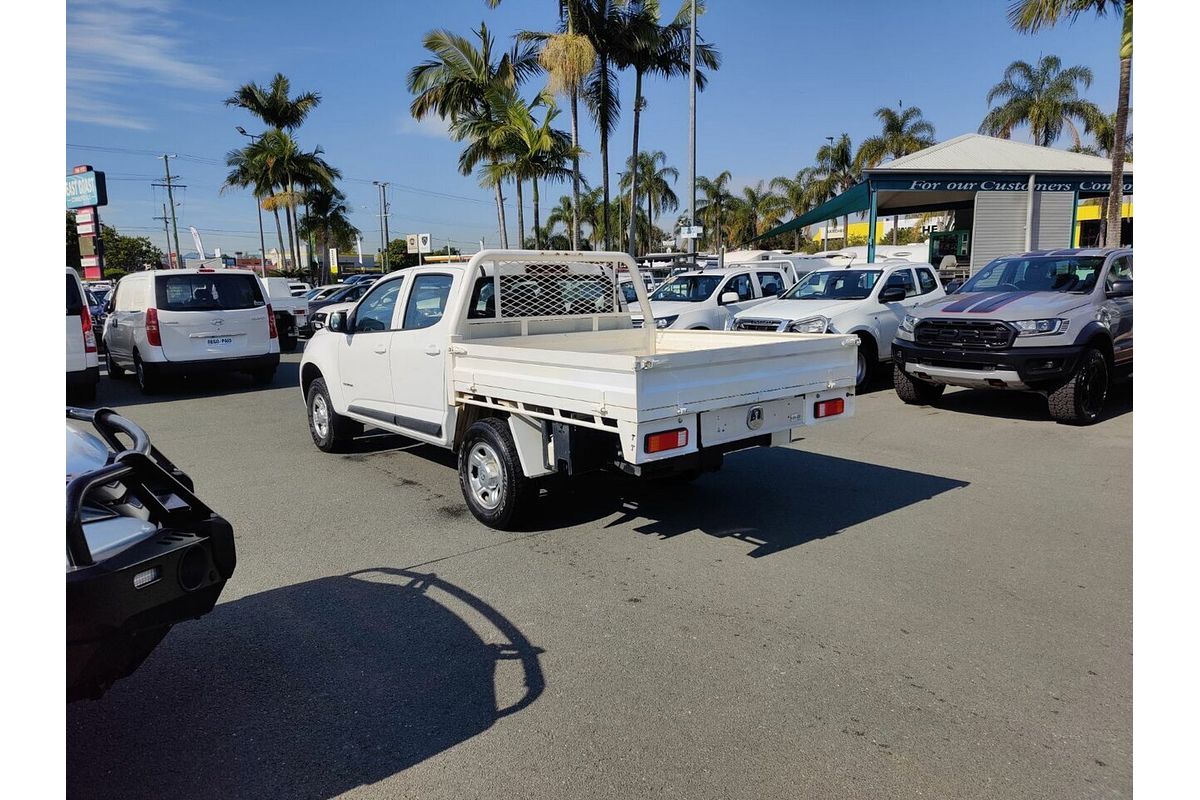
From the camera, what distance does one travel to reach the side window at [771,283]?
15.0m

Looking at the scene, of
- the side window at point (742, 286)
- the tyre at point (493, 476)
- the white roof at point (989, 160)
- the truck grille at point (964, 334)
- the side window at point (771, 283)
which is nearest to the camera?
the tyre at point (493, 476)

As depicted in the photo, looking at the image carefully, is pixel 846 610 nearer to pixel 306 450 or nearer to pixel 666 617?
pixel 666 617

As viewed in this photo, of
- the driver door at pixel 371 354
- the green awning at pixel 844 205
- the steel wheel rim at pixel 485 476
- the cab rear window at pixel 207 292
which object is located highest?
the green awning at pixel 844 205

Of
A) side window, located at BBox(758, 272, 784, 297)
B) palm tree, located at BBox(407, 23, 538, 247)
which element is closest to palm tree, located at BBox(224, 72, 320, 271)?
palm tree, located at BBox(407, 23, 538, 247)

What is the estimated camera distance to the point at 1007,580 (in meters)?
4.51

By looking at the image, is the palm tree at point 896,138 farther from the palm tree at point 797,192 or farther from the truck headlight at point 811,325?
the truck headlight at point 811,325

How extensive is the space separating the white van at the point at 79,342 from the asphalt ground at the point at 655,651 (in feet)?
21.4

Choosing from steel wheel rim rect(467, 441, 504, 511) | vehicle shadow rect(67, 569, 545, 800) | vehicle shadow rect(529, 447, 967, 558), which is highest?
steel wheel rim rect(467, 441, 504, 511)

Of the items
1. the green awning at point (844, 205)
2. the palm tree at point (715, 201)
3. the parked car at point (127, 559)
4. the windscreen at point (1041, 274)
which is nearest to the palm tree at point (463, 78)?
the green awning at point (844, 205)

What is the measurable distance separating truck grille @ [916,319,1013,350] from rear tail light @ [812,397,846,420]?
4325 millimetres

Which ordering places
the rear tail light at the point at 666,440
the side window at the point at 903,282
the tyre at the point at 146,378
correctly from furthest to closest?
1. the tyre at the point at 146,378
2. the side window at the point at 903,282
3. the rear tail light at the point at 666,440

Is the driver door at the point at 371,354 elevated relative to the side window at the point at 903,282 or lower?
lower

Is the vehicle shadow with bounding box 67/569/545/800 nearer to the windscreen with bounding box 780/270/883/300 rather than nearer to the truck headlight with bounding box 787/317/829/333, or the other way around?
the truck headlight with bounding box 787/317/829/333

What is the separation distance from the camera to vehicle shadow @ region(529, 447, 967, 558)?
5457 mm
